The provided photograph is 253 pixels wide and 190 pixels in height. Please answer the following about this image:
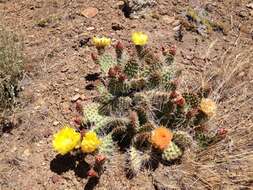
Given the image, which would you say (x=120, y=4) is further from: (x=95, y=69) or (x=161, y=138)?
(x=161, y=138)

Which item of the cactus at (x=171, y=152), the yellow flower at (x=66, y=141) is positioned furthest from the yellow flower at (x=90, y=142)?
the cactus at (x=171, y=152)

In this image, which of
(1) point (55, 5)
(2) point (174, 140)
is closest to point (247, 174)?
(2) point (174, 140)

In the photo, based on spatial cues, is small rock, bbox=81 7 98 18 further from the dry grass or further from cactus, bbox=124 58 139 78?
cactus, bbox=124 58 139 78

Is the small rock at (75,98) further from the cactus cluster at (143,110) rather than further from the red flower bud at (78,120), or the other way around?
the red flower bud at (78,120)

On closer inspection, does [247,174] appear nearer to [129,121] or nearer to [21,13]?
[129,121]

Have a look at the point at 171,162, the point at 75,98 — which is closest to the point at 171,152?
the point at 171,162
